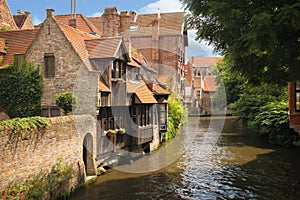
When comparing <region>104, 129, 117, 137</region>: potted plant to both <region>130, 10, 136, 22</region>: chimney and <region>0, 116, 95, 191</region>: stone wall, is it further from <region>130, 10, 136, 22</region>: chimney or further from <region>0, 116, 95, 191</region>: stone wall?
<region>130, 10, 136, 22</region>: chimney

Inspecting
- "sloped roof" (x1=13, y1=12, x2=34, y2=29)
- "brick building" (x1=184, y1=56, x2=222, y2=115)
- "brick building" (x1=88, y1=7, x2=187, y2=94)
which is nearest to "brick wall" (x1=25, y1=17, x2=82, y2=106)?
"sloped roof" (x1=13, y1=12, x2=34, y2=29)

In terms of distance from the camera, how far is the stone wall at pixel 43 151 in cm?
932

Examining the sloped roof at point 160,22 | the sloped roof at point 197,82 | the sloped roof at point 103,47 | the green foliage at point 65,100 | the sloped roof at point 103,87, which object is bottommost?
the green foliage at point 65,100

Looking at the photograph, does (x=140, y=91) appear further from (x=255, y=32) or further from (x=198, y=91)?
(x=198, y=91)

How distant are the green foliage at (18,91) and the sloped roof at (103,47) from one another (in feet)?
11.2

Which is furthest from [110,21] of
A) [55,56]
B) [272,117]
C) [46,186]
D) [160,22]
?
[160,22]

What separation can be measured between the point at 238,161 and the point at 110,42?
10.8 metres

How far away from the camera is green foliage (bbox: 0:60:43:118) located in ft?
51.6

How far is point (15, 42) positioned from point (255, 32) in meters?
15.6

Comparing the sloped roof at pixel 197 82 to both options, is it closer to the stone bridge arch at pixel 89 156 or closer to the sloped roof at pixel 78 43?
the sloped roof at pixel 78 43

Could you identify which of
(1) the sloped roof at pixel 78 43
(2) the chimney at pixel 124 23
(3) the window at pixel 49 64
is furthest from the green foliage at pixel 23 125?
(2) the chimney at pixel 124 23

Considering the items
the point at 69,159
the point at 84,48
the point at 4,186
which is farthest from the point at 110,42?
the point at 4,186

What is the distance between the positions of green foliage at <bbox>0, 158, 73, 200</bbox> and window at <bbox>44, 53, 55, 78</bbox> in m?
5.85

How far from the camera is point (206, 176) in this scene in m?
15.9
